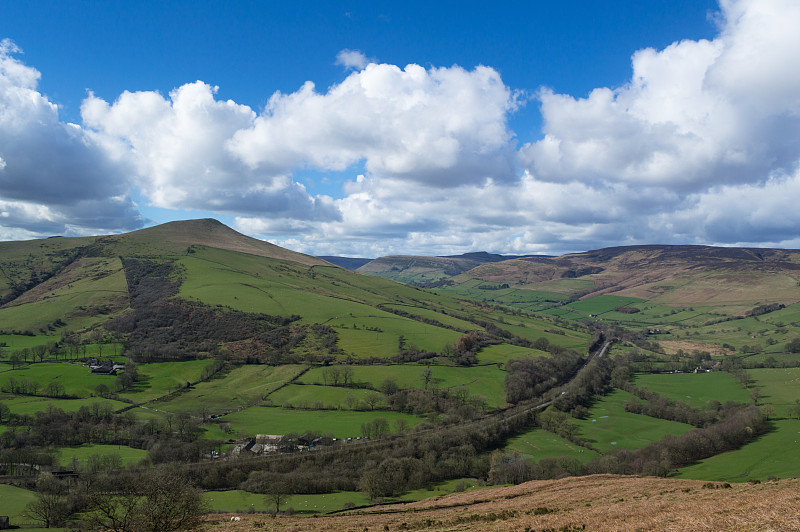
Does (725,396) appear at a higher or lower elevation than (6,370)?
lower

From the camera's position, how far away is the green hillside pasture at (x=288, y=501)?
64.1 metres

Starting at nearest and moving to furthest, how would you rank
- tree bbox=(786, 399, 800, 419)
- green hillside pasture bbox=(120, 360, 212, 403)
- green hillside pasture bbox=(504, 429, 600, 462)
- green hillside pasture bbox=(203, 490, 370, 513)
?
green hillside pasture bbox=(203, 490, 370, 513)
green hillside pasture bbox=(504, 429, 600, 462)
tree bbox=(786, 399, 800, 419)
green hillside pasture bbox=(120, 360, 212, 403)

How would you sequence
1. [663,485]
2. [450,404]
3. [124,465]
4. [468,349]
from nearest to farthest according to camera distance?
[663,485] → [124,465] → [450,404] → [468,349]

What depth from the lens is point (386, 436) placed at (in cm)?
9738

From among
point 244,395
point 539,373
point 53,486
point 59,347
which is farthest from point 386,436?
point 59,347

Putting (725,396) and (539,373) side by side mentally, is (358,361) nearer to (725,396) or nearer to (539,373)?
(539,373)

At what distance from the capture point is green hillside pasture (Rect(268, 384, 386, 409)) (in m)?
116

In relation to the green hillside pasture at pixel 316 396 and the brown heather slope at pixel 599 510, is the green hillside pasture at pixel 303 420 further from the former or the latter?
the brown heather slope at pixel 599 510

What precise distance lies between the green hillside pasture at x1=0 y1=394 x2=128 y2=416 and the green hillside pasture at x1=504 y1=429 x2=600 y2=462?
336 ft

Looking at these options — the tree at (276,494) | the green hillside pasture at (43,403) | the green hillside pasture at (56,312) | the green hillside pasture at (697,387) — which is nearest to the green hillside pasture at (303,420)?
the tree at (276,494)

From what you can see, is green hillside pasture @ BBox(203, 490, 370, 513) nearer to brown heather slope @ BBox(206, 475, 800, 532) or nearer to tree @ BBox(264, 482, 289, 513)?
tree @ BBox(264, 482, 289, 513)

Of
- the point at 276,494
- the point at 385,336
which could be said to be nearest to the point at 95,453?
the point at 276,494

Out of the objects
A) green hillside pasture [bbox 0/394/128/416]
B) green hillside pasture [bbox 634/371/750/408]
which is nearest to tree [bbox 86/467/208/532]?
green hillside pasture [bbox 0/394/128/416]

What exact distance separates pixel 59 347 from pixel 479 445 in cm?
15352
